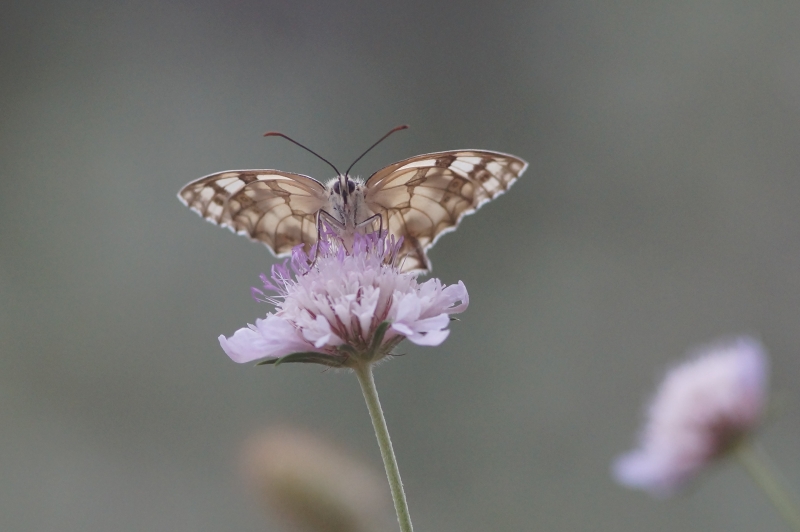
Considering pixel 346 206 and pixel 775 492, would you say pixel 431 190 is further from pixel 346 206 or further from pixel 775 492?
pixel 775 492

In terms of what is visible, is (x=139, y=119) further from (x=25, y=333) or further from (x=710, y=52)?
(x=710, y=52)

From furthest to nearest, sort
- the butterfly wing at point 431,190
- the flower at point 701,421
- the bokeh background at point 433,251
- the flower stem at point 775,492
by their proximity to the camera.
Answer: the bokeh background at point 433,251 < the flower at point 701,421 < the butterfly wing at point 431,190 < the flower stem at point 775,492

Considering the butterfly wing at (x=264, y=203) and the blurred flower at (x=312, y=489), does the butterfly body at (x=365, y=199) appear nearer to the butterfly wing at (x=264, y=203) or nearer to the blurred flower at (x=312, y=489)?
the butterfly wing at (x=264, y=203)

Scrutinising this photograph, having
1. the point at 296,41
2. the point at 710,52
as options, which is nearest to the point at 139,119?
the point at 296,41

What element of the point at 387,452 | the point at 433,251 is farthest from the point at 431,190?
the point at 433,251

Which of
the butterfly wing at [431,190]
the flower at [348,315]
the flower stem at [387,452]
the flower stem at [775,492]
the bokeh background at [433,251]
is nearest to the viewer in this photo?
the flower stem at [387,452]

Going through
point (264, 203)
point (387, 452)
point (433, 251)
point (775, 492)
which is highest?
point (433, 251)

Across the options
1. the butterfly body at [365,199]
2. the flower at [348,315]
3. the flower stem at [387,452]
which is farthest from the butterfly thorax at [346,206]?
the flower stem at [387,452]
